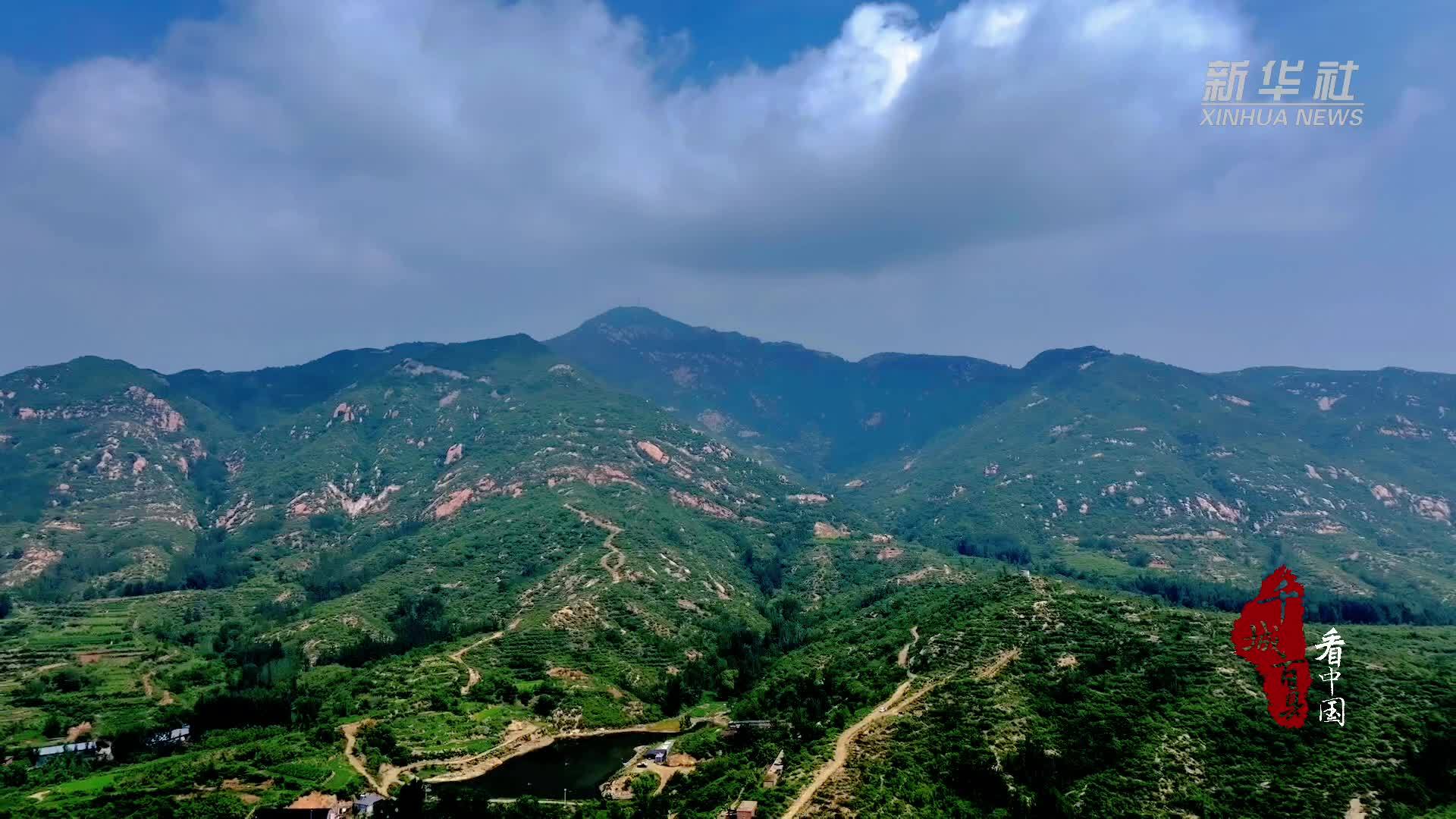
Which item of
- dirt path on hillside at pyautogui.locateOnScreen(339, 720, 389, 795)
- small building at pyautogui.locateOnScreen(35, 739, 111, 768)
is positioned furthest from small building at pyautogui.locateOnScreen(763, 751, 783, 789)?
small building at pyautogui.locateOnScreen(35, 739, 111, 768)

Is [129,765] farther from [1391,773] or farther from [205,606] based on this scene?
[1391,773]

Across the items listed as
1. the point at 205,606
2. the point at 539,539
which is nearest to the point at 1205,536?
the point at 539,539

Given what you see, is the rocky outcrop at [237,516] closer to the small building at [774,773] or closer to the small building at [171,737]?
the small building at [171,737]

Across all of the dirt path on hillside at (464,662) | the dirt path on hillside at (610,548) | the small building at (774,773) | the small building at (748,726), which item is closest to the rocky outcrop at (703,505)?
the dirt path on hillside at (610,548)

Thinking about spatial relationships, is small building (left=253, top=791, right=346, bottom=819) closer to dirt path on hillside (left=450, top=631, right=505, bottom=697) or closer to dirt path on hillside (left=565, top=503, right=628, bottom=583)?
dirt path on hillside (left=450, top=631, right=505, bottom=697)

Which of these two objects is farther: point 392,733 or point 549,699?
point 549,699

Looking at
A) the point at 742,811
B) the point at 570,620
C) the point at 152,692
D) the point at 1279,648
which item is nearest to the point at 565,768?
the point at 742,811
